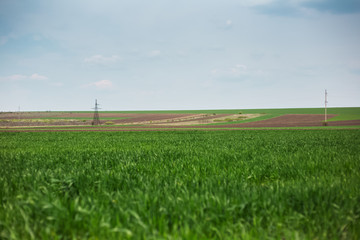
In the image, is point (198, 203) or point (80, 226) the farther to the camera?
point (198, 203)

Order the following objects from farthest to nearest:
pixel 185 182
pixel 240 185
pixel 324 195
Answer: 1. pixel 185 182
2. pixel 240 185
3. pixel 324 195

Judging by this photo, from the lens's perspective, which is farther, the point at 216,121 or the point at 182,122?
the point at 182,122

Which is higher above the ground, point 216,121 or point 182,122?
point 216,121

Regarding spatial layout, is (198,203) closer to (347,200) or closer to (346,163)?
(347,200)

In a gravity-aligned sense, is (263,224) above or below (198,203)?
below

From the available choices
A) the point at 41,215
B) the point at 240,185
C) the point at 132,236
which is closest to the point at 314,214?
the point at 240,185

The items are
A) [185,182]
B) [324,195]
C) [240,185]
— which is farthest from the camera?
[185,182]

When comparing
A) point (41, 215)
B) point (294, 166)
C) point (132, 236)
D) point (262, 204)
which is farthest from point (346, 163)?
point (41, 215)

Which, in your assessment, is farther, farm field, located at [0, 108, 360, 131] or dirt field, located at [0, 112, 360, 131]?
farm field, located at [0, 108, 360, 131]

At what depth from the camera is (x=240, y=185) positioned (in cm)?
530

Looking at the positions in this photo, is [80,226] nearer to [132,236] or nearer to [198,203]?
[132,236]

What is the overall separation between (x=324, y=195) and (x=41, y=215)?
211 inches

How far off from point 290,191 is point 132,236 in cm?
342

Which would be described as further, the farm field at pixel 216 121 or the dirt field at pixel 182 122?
the farm field at pixel 216 121
